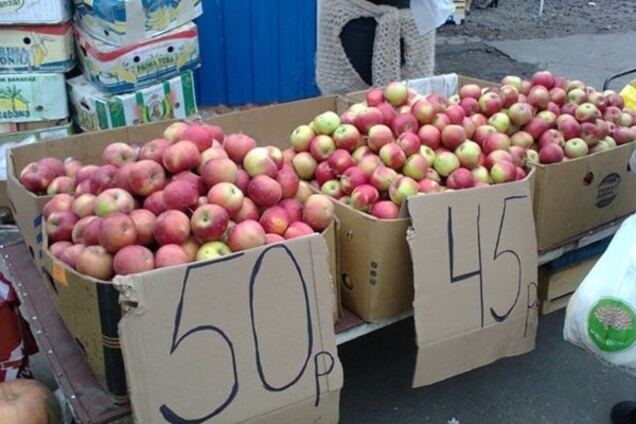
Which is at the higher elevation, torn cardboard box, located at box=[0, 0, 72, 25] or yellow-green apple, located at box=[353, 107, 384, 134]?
torn cardboard box, located at box=[0, 0, 72, 25]

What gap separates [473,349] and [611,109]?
4.64 ft

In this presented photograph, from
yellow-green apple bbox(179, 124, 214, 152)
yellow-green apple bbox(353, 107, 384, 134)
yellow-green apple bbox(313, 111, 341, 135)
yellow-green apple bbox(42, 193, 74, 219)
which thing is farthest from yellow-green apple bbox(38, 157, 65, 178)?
yellow-green apple bbox(353, 107, 384, 134)

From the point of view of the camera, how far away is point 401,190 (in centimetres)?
233

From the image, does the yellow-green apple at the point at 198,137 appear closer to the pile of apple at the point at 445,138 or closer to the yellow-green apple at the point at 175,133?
the yellow-green apple at the point at 175,133

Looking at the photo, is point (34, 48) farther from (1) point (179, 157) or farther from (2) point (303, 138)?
(1) point (179, 157)

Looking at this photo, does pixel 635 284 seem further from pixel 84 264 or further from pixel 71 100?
pixel 71 100

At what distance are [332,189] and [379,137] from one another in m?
0.26

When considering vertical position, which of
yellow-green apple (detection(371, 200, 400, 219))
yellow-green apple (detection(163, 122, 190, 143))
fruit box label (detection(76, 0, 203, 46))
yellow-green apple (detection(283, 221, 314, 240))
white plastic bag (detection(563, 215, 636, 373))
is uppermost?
fruit box label (detection(76, 0, 203, 46))

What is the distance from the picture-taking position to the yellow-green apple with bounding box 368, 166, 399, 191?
2.39m

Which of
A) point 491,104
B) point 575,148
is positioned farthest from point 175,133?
point 575,148

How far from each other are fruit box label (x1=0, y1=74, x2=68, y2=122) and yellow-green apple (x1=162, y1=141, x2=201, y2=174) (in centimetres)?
232

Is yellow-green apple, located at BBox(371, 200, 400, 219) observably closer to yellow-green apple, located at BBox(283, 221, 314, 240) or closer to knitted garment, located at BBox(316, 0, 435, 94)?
yellow-green apple, located at BBox(283, 221, 314, 240)

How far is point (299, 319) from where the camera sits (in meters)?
1.93

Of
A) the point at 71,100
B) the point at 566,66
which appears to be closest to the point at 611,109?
the point at 71,100
